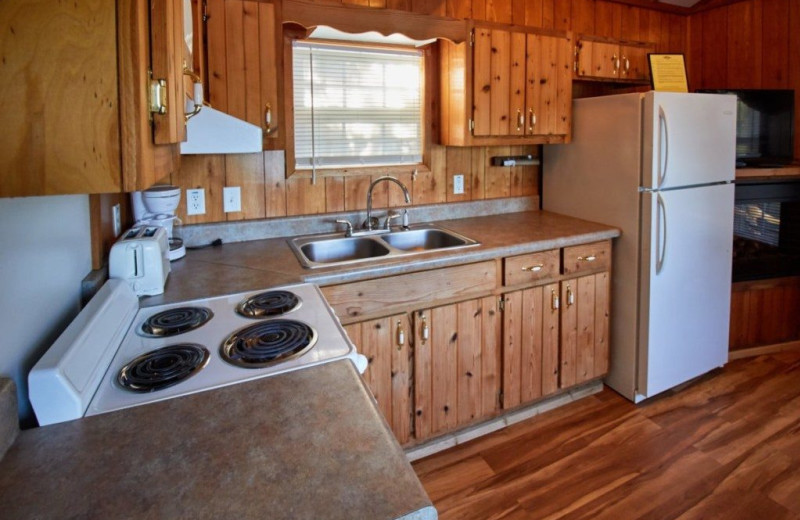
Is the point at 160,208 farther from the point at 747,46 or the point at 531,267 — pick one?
the point at 747,46

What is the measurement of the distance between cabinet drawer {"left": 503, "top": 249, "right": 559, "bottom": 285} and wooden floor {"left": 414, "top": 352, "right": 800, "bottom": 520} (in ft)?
2.42

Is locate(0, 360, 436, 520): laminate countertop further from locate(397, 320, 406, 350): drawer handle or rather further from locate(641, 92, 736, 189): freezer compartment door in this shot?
locate(641, 92, 736, 189): freezer compartment door

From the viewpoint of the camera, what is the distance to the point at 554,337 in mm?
2531

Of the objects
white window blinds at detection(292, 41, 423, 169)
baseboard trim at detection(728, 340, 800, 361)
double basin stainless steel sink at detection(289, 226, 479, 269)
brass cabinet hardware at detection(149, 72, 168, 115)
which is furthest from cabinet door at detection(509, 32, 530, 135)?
brass cabinet hardware at detection(149, 72, 168, 115)

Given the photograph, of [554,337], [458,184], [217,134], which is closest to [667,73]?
[458,184]

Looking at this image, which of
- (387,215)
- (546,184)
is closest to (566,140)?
(546,184)

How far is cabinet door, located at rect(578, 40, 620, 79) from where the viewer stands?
116 inches

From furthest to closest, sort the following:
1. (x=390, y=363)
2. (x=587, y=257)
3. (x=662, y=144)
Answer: (x=587, y=257), (x=662, y=144), (x=390, y=363)

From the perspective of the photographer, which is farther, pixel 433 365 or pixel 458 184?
pixel 458 184

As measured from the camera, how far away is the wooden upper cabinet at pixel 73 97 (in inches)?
25.5

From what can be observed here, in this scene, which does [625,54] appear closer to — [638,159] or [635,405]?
[638,159]

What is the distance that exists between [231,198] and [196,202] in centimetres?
16

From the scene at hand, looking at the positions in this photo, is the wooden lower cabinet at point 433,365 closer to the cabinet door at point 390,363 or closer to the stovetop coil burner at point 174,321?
the cabinet door at point 390,363

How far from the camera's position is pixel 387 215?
2641 mm
